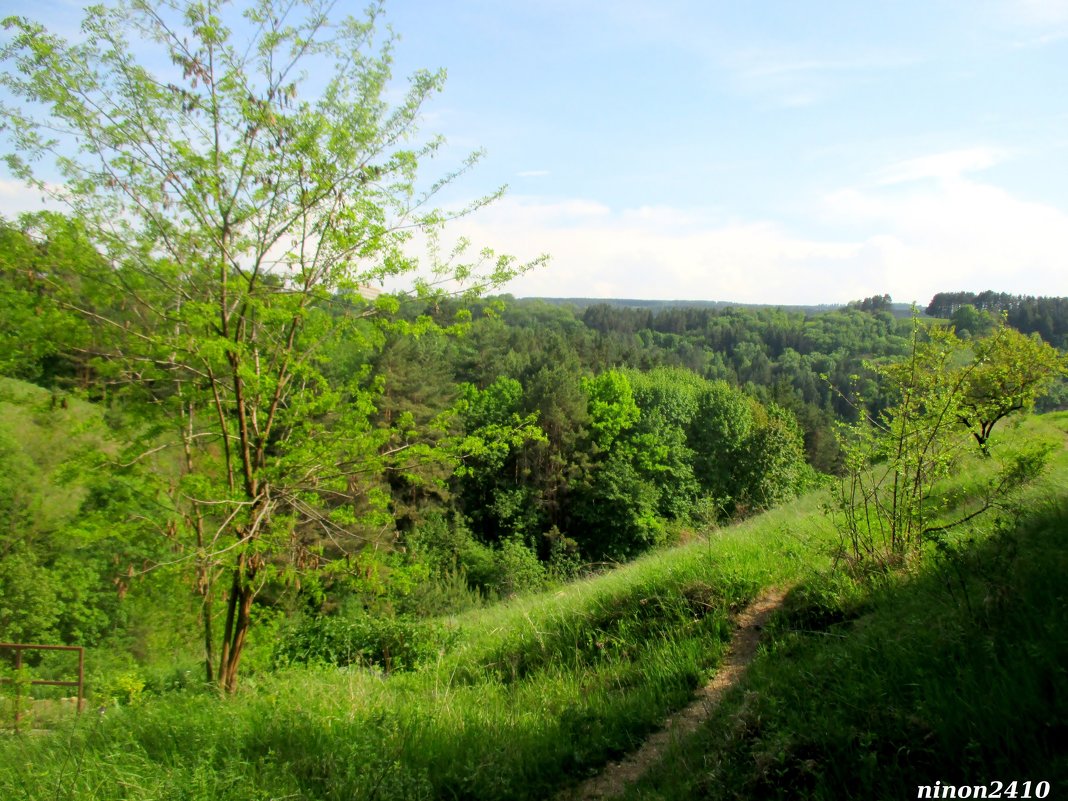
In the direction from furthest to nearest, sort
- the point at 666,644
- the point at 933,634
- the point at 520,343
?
the point at 520,343 < the point at 666,644 < the point at 933,634

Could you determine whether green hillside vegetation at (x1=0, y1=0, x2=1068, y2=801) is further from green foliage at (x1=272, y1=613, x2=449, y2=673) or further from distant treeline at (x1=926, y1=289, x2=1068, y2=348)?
distant treeline at (x1=926, y1=289, x2=1068, y2=348)

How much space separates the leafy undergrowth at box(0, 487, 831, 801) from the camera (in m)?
3.83

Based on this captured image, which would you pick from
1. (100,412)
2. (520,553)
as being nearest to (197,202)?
(100,412)

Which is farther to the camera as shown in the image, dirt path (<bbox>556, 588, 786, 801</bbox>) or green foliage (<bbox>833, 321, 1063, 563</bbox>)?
green foliage (<bbox>833, 321, 1063, 563</bbox>)

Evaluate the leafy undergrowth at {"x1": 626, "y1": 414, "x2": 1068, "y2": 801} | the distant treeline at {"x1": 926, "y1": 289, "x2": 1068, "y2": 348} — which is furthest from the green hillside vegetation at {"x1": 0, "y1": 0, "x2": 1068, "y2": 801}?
the distant treeline at {"x1": 926, "y1": 289, "x2": 1068, "y2": 348}

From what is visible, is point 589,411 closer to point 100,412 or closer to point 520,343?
point 520,343

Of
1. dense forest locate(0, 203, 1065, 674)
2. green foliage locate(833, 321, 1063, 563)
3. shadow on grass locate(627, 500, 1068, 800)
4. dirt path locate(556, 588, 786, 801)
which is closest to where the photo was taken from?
shadow on grass locate(627, 500, 1068, 800)

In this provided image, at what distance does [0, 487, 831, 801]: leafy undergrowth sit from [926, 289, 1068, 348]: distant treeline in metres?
30.4

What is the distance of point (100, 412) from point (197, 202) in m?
2.52

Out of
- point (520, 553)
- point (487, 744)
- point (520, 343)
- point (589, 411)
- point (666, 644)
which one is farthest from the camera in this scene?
point (520, 343)

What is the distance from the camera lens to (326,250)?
6.43 meters

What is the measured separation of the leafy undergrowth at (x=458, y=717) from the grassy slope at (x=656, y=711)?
0.06 feet

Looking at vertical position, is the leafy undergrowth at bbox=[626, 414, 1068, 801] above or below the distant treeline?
below

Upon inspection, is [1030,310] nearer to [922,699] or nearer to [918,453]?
[918,453]
